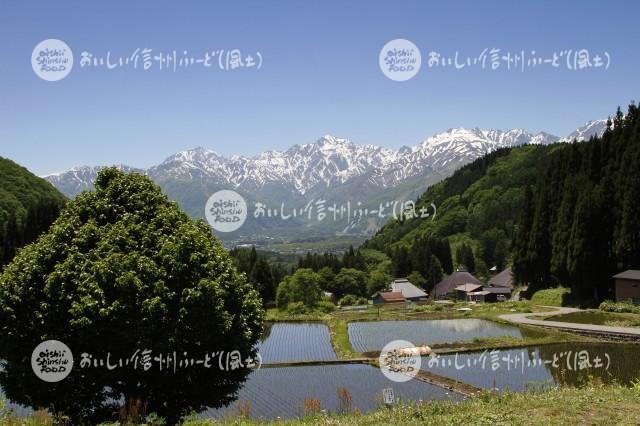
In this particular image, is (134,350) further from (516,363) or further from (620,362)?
(620,362)

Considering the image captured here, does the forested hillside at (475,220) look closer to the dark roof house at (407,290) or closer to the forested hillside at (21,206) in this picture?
the dark roof house at (407,290)

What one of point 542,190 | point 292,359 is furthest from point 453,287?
point 292,359

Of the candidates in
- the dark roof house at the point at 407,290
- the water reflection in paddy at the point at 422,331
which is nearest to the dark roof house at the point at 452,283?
the dark roof house at the point at 407,290

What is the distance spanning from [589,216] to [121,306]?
199 ft

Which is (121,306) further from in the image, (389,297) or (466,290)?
(466,290)

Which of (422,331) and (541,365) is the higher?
(541,365)

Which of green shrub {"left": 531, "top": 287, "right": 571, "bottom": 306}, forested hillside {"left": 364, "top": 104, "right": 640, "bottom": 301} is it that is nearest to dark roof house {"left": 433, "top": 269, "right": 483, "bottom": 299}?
forested hillside {"left": 364, "top": 104, "right": 640, "bottom": 301}

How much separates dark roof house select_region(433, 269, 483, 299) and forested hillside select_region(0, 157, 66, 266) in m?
67.8

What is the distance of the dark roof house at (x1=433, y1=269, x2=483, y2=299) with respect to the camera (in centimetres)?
9950

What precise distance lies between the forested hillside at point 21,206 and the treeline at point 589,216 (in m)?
59.6

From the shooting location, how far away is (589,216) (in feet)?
203

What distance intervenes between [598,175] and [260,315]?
2571 inches

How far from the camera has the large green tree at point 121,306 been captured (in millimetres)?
14336

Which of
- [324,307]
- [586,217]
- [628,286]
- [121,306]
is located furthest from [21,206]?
[121,306]
